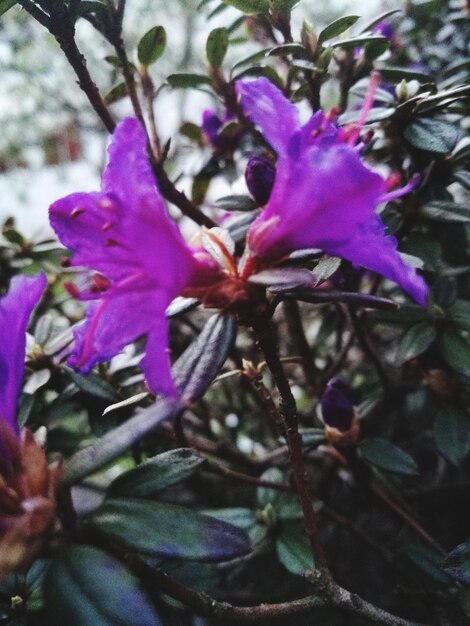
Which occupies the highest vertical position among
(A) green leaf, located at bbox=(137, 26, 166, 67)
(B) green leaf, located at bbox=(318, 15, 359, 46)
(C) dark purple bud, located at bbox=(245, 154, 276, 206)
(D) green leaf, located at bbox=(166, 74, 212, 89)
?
(A) green leaf, located at bbox=(137, 26, 166, 67)

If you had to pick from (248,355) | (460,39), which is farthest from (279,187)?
(460,39)

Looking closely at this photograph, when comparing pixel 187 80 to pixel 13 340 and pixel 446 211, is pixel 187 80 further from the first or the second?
pixel 13 340

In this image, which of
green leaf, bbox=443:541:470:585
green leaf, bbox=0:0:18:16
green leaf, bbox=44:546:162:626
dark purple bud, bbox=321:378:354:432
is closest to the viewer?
green leaf, bbox=44:546:162:626

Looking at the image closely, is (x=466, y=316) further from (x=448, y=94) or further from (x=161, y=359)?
(x=161, y=359)

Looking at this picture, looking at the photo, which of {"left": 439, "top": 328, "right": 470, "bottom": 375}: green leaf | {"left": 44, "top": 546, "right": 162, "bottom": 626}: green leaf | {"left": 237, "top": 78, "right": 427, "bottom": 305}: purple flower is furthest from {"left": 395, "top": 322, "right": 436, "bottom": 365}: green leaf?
{"left": 44, "top": 546, "right": 162, "bottom": 626}: green leaf

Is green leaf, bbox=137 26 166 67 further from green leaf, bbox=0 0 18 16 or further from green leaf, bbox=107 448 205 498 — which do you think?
green leaf, bbox=107 448 205 498

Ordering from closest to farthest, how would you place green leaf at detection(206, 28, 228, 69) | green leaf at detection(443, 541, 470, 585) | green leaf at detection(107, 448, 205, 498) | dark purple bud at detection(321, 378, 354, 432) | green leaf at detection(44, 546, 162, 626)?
1. green leaf at detection(44, 546, 162, 626)
2. green leaf at detection(107, 448, 205, 498)
3. green leaf at detection(443, 541, 470, 585)
4. dark purple bud at detection(321, 378, 354, 432)
5. green leaf at detection(206, 28, 228, 69)

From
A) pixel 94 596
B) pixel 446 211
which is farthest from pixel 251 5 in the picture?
pixel 94 596
